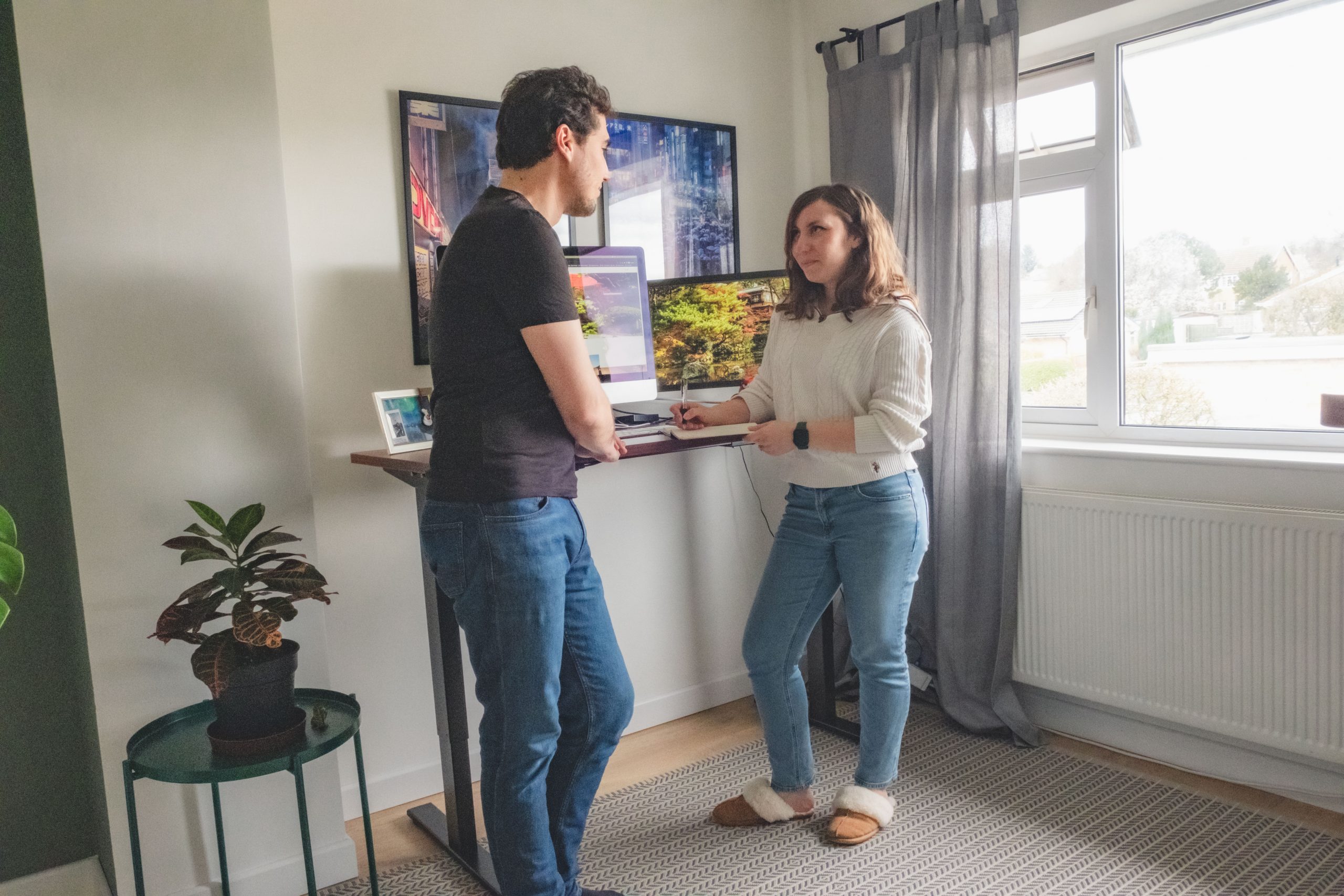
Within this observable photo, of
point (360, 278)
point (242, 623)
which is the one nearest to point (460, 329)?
point (242, 623)

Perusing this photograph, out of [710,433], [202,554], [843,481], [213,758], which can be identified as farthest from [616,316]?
[213,758]

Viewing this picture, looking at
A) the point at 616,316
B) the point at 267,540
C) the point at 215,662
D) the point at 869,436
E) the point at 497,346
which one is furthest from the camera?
the point at 616,316

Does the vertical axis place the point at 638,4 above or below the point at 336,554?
above

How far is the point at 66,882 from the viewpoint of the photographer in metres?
1.97

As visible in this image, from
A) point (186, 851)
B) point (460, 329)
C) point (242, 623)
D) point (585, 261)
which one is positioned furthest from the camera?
point (585, 261)

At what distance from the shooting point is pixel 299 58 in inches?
84.2

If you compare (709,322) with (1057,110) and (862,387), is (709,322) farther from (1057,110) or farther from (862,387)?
(1057,110)

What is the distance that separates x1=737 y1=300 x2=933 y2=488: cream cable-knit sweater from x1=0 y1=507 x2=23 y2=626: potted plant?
1367 millimetres

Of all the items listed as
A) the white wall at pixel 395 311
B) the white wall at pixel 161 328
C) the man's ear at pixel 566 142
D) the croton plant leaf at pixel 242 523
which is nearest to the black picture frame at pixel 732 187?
the white wall at pixel 395 311

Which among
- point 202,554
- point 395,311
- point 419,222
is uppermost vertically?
point 419,222

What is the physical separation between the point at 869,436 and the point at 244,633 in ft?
3.97

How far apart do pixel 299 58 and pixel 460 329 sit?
113 centimetres

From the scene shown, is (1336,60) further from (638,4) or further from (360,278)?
(360,278)

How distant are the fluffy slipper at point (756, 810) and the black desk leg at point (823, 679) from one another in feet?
1.76
